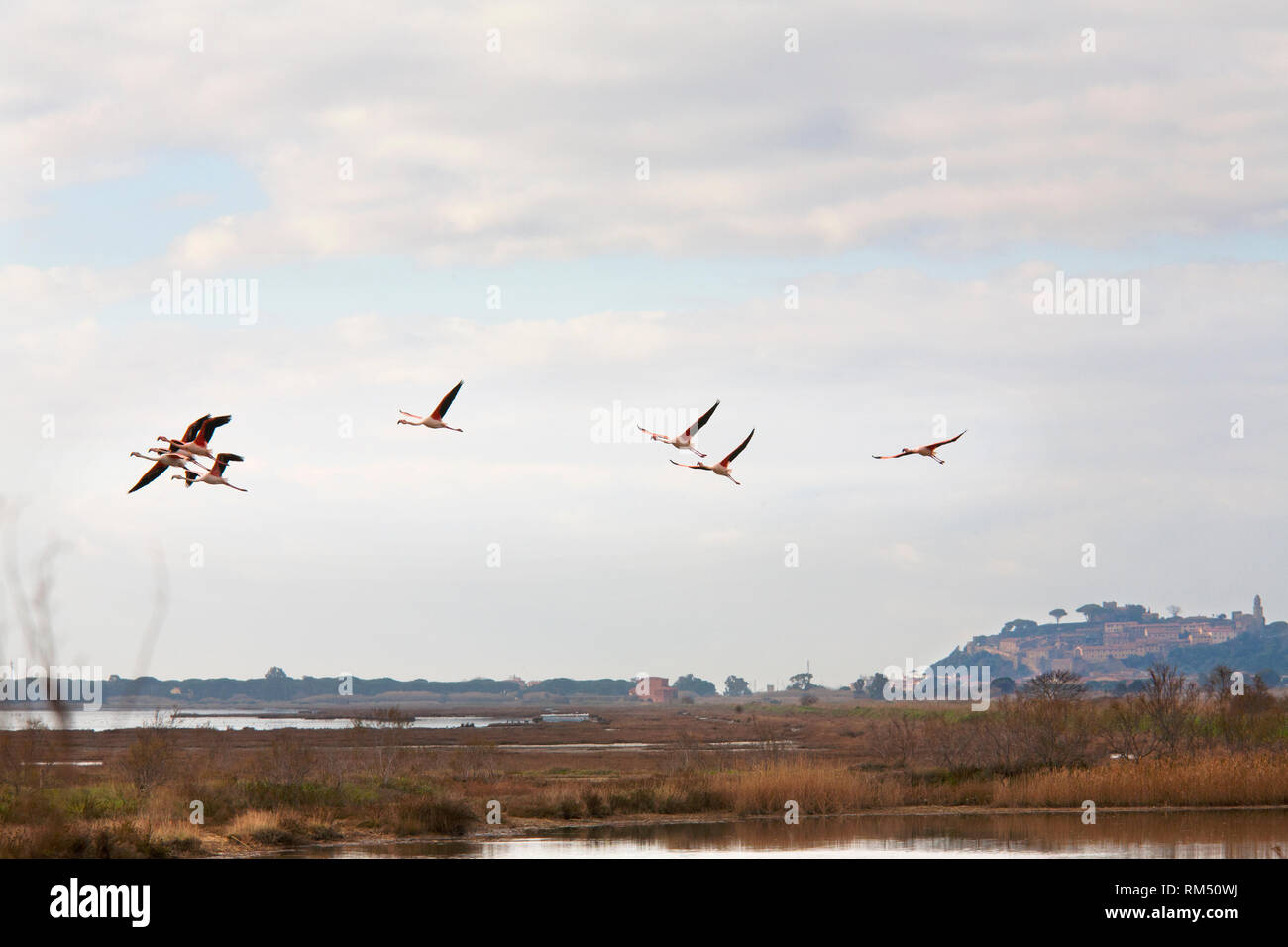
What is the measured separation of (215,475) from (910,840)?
2329 centimetres

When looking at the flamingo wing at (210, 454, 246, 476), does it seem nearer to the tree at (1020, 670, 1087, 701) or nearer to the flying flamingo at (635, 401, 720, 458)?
the flying flamingo at (635, 401, 720, 458)

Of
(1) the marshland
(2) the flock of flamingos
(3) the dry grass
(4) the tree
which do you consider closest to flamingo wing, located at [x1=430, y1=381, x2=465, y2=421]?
(2) the flock of flamingos

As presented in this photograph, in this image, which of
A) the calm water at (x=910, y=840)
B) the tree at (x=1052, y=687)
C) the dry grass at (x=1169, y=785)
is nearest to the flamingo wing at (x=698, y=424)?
the calm water at (x=910, y=840)

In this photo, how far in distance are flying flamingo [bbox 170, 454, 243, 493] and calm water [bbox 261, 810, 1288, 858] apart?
52.4 ft

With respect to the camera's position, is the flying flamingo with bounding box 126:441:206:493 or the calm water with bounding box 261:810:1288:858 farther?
the calm water with bounding box 261:810:1288:858

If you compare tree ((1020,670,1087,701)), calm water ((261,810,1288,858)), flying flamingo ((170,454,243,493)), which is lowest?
calm water ((261,810,1288,858))

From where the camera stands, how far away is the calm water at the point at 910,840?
3394 centimetres

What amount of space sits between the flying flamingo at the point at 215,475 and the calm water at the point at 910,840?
52.4 ft

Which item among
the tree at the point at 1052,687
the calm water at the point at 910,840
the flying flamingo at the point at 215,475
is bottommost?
the calm water at the point at 910,840

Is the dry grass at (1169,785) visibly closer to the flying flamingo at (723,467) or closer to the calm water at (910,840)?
the calm water at (910,840)

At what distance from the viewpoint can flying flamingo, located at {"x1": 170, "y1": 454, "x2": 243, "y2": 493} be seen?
21.7m

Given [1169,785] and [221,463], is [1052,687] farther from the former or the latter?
[221,463]

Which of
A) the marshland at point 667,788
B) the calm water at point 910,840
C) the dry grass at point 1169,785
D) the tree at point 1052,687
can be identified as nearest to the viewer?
the marshland at point 667,788
